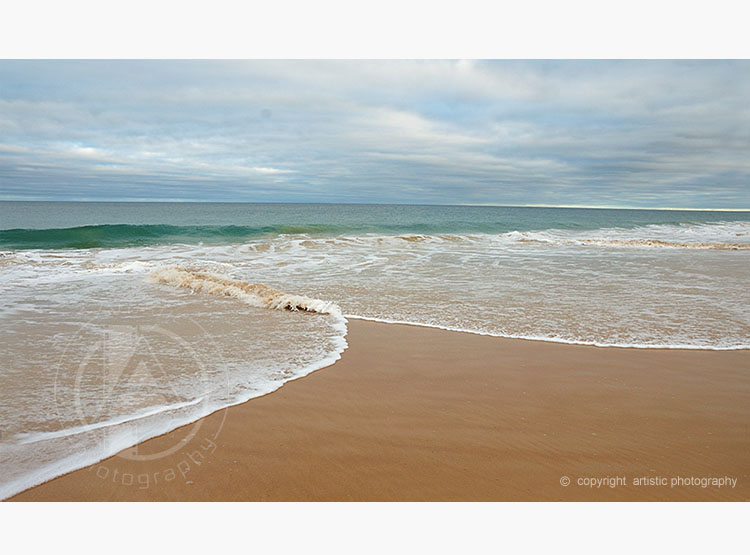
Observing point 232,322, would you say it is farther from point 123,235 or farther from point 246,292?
point 123,235

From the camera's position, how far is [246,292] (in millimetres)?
7582

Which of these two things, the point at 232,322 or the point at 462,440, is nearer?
the point at 462,440

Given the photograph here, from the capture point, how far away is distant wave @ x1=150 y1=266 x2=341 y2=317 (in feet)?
21.7

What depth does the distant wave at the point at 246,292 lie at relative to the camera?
6.62 metres

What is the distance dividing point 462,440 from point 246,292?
17.8 feet

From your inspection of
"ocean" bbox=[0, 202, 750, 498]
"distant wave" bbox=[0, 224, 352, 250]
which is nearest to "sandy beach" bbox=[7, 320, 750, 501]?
"ocean" bbox=[0, 202, 750, 498]

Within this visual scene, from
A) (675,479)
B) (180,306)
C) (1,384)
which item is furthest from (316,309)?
(675,479)

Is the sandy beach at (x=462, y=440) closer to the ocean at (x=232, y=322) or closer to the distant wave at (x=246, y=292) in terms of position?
the ocean at (x=232, y=322)

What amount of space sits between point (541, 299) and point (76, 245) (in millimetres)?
19992

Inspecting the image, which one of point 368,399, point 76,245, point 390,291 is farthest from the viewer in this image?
point 76,245

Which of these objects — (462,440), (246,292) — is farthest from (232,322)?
(462,440)

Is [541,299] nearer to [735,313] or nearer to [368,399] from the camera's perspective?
[735,313]

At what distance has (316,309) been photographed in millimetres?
6523

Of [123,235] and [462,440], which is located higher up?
[123,235]
